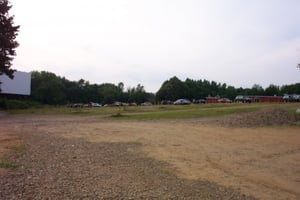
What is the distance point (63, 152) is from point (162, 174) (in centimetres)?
529

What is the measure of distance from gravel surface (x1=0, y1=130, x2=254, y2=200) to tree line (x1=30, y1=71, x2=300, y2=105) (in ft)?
290

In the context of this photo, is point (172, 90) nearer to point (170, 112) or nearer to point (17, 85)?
point (17, 85)

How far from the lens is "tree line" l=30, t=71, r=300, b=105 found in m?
104

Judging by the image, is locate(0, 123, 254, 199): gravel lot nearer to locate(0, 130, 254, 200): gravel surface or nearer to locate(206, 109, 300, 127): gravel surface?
locate(0, 130, 254, 200): gravel surface

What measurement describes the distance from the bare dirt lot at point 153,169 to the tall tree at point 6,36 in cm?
3108

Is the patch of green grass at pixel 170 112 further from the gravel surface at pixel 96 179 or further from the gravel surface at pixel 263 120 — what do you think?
the gravel surface at pixel 96 179

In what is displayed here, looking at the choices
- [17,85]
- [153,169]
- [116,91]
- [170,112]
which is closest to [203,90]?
[116,91]

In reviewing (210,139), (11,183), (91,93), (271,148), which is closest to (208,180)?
(11,183)

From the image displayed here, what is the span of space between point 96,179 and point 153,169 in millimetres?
2613

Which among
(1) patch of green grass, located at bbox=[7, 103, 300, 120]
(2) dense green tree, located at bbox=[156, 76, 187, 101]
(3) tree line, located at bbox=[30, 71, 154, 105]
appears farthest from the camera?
(2) dense green tree, located at bbox=[156, 76, 187, 101]

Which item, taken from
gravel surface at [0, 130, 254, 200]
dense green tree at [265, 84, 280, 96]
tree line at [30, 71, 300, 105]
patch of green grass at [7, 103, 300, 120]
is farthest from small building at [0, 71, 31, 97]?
gravel surface at [0, 130, 254, 200]

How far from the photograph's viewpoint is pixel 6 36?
5009 cm

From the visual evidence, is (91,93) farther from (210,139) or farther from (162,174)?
(162,174)

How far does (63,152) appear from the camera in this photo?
1656cm
